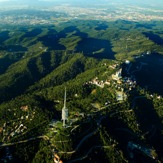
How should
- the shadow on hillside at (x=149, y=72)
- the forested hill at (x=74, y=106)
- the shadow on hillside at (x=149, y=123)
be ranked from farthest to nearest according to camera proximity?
the shadow on hillside at (x=149, y=72) < the shadow on hillside at (x=149, y=123) < the forested hill at (x=74, y=106)

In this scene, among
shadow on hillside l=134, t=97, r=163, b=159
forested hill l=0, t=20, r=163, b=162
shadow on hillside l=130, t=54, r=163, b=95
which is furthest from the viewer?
shadow on hillside l=130, t=54, r=163, b=95

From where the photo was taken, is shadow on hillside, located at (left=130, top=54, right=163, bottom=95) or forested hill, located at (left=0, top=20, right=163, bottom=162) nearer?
forested hill, located at (left=0, top=20, right=163, bottom=162)

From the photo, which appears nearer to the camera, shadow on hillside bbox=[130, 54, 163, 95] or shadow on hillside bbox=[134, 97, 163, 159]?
shadow on hillside bbox=[134, 97, 163, 159]

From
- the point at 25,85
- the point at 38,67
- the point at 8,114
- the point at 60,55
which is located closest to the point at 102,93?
the point at 8,114

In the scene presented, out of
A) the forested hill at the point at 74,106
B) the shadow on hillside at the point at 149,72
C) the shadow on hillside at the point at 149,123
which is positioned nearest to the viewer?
the forested hill at the point at 74,106

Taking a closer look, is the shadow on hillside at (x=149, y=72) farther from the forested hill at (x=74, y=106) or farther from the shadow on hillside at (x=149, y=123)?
the shadow on hillside at (x=149, y=123)

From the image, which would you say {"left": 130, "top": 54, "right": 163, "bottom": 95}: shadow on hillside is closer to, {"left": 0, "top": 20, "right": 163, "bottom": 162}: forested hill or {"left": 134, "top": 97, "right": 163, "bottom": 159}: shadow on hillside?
{"left": 0, "top": 20, "right": 163, "bottom": 162}: forested hill

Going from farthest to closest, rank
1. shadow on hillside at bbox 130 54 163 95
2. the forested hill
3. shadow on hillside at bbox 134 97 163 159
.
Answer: shadow on hillside at bbox 130 54 163 95, shadow on hillside at bbox 134 97 163 159, the forested hill

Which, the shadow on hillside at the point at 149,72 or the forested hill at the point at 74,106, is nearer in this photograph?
the forested hill at the point at 74,106

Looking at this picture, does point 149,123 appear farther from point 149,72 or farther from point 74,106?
point 149,72

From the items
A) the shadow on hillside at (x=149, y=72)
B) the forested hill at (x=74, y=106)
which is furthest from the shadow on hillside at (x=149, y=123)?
the shadow on hillside at (x=149, y=72)

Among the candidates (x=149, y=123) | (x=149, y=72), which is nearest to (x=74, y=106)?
(x=149, y=123)

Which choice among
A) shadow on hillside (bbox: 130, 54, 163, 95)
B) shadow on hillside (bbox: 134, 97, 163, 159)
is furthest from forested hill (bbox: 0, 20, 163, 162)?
shadow on hillside (bbox: 130, 54, 163, 95)
